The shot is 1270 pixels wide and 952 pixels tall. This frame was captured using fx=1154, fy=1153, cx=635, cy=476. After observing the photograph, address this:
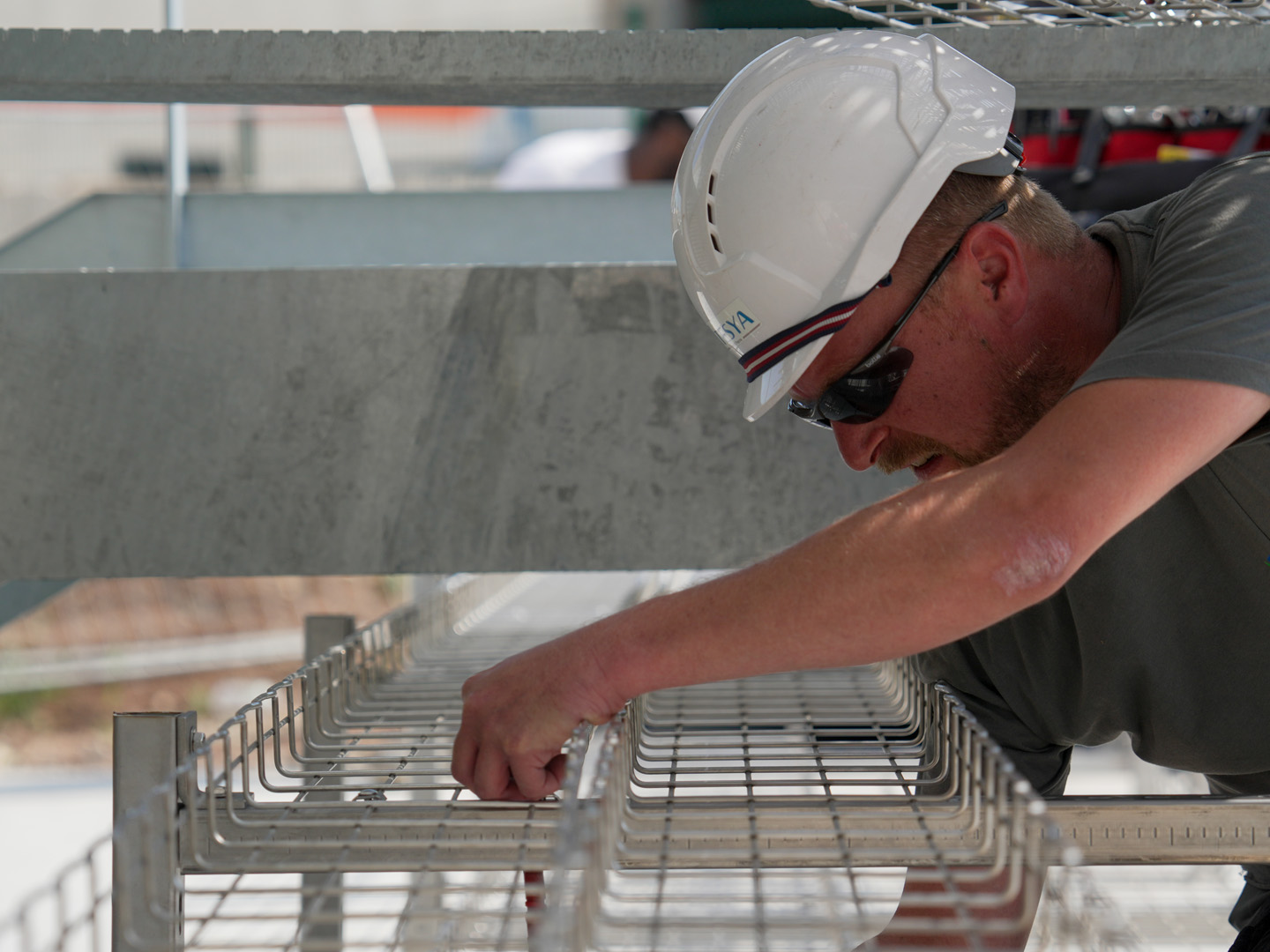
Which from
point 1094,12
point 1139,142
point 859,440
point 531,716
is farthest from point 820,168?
point 1139,142

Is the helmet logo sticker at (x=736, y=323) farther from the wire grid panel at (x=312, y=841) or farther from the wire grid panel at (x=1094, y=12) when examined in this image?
the wire grid panel at (x=312, y=841)

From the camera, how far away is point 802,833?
0.79 metres

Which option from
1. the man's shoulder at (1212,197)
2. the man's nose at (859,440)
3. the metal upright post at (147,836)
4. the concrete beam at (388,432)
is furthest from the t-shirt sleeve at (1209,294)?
the metal upright post at (147,836)

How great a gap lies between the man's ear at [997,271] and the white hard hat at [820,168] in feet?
0.20

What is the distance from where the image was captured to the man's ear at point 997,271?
1028 millimetres

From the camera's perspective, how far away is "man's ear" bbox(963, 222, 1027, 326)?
1.03 meters

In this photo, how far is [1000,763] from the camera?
29.8 inches

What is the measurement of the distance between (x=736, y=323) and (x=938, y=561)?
0.35 m

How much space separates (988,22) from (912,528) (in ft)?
2.53

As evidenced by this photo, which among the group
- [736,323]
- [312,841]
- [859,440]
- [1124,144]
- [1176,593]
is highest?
[1124,144]

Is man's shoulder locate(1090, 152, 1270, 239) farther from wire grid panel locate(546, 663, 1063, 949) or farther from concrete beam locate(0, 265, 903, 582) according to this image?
wire grid panel locate(546, 663, 1063, 949)

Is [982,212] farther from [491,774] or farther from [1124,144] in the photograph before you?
[1124,144]

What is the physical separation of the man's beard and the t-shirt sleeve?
0.13m

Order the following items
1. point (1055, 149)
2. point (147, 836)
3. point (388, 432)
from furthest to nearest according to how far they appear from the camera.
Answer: point (1055, 149) → point (388, 432) → point (147, 836)
